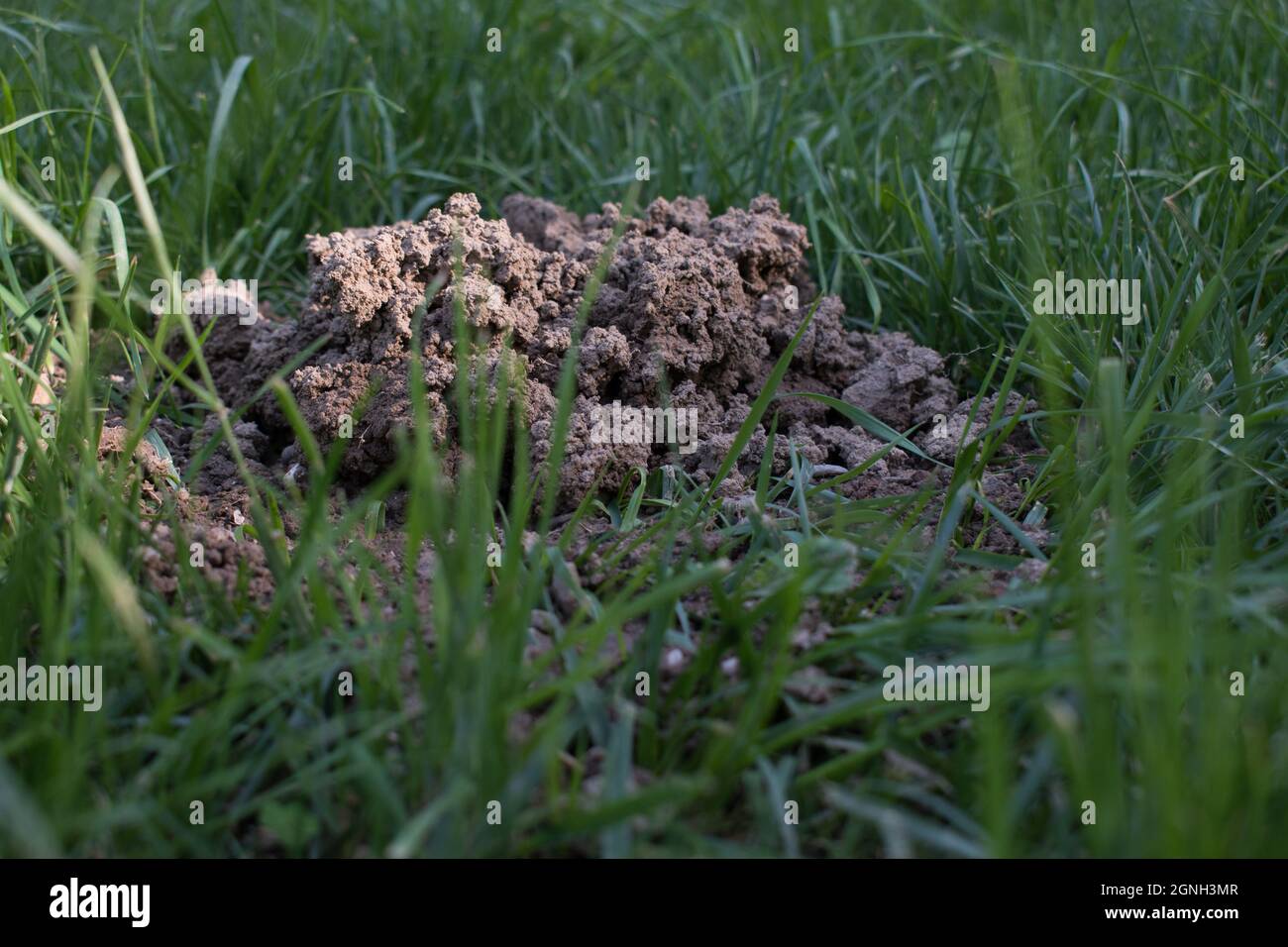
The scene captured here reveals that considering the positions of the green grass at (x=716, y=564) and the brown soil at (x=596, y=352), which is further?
the brown soil at (x=596, y=352)

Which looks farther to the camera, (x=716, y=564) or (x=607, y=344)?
(x=607, y=344)

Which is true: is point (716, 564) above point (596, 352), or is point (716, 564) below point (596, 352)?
below

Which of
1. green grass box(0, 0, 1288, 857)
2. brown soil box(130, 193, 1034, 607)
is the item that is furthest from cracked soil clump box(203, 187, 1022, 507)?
green grass box(0, 0, 1288, 857)

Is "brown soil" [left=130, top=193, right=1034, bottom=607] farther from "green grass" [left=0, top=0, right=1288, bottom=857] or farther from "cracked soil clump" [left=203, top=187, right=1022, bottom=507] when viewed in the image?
"green grass" [left=0, top=0, right=1288, bottom=857]

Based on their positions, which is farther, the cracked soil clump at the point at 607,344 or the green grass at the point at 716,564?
the cracked soil clump at the point at 607,344

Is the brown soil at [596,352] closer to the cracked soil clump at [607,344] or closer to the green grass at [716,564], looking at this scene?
the cracked soil clump at [607,344]

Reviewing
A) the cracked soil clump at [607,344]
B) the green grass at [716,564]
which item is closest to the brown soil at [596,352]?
the cracked soil clump at [607,344]

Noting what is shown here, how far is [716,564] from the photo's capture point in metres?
1.77

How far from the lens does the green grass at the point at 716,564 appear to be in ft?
4.95

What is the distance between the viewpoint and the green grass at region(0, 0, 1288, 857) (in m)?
1.51

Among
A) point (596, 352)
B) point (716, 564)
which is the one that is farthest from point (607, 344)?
point (716, 564)

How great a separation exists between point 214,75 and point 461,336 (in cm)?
244

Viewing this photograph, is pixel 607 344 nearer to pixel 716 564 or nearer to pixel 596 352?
pixel 596 352
